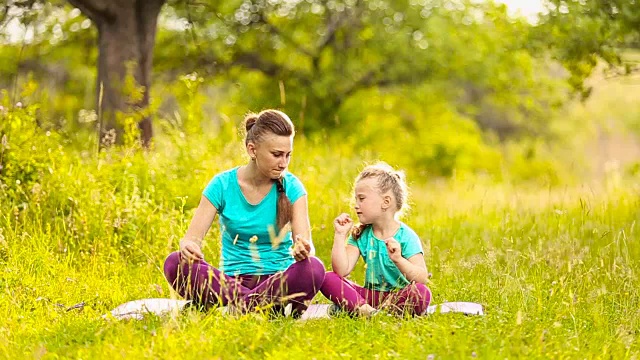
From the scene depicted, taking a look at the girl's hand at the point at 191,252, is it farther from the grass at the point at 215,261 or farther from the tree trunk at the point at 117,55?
the tree trunk at the point at 117,55

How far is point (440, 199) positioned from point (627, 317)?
5.39 meters

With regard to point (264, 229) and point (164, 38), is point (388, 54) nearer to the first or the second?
point (164, 38)

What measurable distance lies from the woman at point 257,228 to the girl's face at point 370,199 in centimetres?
34

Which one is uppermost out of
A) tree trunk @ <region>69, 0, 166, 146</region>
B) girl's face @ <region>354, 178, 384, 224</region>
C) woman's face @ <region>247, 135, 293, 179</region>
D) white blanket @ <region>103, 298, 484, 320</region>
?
tree trunk @ <region>69, 0, 166, 146</region>

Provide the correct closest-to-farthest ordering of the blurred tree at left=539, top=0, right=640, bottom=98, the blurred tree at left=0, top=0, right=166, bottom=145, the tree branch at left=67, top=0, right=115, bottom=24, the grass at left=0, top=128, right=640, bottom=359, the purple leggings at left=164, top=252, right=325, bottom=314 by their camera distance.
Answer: the grass at left=0, top=128, right=640, bottom=359 → the purple leggings at left=164, top=252, right=325, bottom=314 → the blurred tree at left=539, top=0, right=640, bottom=98 → the tree branch at left=67, top=0, right=115, bottom=24 → the blurred tree at left=0, top=0, right=166, bottom=145

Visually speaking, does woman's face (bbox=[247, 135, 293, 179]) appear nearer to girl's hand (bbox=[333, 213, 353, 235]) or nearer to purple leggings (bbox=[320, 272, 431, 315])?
girl's hand (bbox=[333, 213, 353, 235])

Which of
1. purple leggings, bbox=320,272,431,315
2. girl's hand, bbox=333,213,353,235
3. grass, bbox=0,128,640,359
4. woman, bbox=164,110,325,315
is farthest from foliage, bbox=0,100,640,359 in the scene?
girl's hand, bbox=333,213,353,235

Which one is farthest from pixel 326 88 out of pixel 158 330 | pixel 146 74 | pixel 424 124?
pixel 158 330

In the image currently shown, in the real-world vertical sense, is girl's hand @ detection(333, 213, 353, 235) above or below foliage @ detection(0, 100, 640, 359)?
above

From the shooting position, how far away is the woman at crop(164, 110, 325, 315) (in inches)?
177

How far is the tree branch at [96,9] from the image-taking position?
9.59m

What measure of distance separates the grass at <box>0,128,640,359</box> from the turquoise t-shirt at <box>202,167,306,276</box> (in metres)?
0.39

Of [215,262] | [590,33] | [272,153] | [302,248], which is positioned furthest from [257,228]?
[590,33]

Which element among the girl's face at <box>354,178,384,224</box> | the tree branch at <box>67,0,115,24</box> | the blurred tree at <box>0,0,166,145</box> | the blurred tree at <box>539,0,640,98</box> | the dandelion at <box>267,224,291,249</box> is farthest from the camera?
the blurred tree at <box>0,0,166,145</box>
